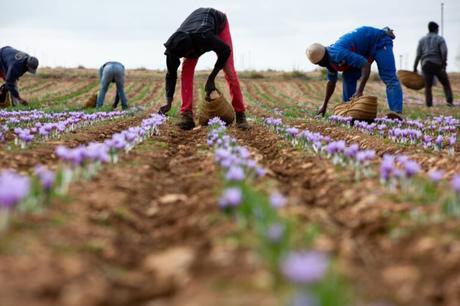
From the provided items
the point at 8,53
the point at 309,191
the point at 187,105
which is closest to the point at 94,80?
the point at 8,53

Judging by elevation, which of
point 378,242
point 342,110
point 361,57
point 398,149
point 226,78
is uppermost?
point 361,57

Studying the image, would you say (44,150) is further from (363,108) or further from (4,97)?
(4,97)

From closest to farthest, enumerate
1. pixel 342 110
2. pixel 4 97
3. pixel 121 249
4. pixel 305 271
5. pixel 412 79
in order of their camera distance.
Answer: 1. pixel 305 271
2. pixel 121 249
3. pixel 342 110
4. pixel 4 97
5. pixel 412 79

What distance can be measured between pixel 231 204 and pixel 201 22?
5547mm

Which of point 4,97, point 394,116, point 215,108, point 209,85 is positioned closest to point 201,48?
point 209,85

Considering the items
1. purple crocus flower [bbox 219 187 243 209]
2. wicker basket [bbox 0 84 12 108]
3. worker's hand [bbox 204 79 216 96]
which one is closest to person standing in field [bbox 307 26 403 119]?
worker's hand [bbox 204 79 216 96]

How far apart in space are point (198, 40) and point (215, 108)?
1.48 metres

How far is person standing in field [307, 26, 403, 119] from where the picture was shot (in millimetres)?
8805

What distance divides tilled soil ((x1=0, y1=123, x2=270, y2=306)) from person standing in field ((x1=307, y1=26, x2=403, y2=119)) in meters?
5.83

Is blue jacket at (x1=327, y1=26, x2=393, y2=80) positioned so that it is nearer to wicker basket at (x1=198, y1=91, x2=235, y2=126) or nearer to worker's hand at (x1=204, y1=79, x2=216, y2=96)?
wicker basket at (x1=198, y1=91, x2=235, y2=126)

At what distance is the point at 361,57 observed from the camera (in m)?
8.79

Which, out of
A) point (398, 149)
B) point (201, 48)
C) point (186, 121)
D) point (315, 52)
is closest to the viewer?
point (398, 149)

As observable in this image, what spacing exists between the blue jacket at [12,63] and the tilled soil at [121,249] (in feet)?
31.9

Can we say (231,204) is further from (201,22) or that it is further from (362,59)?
(362,59)
